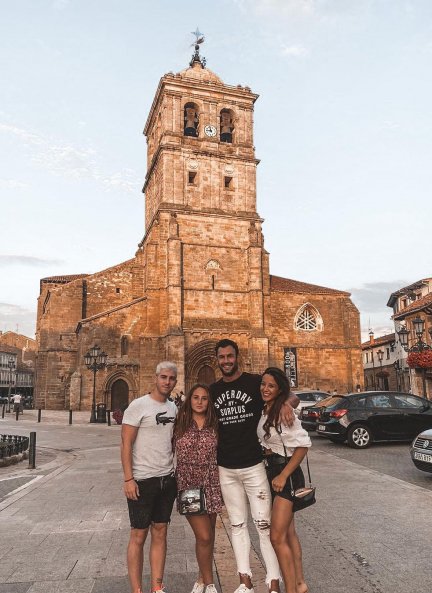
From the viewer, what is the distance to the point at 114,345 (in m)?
30.9

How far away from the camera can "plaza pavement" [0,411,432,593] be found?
13.3 ft

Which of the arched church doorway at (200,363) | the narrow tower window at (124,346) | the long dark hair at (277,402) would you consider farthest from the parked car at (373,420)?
the narrow tower window at (124,346)

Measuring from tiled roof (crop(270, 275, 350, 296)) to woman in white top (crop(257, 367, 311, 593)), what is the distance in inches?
1203

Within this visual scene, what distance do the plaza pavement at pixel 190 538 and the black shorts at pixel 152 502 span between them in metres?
0.63

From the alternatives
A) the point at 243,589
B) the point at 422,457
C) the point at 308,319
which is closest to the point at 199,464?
the point at 243,589

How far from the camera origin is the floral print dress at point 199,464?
3768mm

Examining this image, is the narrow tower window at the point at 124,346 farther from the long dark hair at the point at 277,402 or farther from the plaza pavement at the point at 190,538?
the long dark hair at the point at 277,402

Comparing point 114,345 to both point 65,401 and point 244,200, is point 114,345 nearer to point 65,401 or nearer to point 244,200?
point 65,401

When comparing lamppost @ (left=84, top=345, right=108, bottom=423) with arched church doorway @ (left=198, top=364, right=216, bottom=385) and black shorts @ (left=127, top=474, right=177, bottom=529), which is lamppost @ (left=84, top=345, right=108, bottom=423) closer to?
arched church doorway @ (left=198, top=364, right=216, bottom=385)

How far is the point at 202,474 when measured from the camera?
3.78 metres

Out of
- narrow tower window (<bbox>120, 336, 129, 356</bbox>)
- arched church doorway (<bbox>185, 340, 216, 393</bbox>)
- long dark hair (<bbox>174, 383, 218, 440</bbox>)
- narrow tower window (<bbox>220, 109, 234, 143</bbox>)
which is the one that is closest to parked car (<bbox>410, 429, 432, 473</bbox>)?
long dark hair (<bbox>174, 383, 218, 440</bbox>)

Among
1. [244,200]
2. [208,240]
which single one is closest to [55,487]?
[208,240]

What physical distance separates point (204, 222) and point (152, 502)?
30351 millimetres

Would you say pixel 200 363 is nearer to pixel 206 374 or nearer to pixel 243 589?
pixel 206 374
